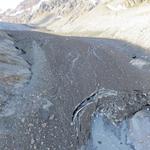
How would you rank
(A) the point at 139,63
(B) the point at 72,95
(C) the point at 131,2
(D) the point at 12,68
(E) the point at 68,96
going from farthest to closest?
(C) the point at 131,2
(A) the point at 139,63
(D) the point at 12,68
(B) the point at 72,95
(E) the point at 68,96

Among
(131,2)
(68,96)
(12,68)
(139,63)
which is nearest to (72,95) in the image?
(68,96)

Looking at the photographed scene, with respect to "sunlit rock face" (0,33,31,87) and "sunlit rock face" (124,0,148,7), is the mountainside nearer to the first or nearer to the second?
"sunlit rock face" (0,33,31,87)

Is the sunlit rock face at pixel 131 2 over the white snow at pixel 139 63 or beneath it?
over

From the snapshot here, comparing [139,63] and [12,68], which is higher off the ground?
[139,63]

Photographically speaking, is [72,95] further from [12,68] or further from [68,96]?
[12,68]

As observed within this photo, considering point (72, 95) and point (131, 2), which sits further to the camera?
point (131, 2)

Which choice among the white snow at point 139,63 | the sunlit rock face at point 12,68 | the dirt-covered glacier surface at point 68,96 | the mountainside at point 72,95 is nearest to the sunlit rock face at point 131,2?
the mountainside at point 72,95

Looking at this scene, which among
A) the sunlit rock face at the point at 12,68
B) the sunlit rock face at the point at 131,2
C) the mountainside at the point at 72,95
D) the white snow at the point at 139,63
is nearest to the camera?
the mountainside at the point at 72,95

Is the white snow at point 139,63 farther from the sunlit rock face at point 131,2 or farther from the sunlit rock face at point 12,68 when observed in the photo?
the sunlit rock face at point 131,2

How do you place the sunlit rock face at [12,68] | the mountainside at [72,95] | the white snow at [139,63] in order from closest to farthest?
1. the mountainside at [72,95]
2. the sunlit rock face at [12,68]
3. the white snow at [139,63]
